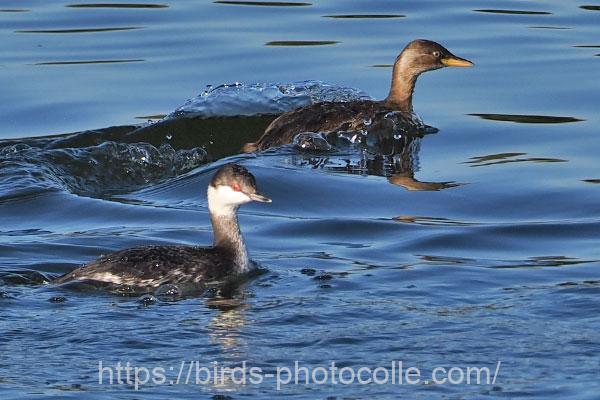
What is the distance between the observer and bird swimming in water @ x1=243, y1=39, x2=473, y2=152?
618 inches

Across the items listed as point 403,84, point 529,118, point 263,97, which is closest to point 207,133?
point 263,97

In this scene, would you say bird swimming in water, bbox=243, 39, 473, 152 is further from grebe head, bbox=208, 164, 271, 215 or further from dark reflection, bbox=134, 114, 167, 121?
grebe head, bbox=208, 164, 271, 215

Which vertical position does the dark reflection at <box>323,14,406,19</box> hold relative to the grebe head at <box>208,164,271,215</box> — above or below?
above

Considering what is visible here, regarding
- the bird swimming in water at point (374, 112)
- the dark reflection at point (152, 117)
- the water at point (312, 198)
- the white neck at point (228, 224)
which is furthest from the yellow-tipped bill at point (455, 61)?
the white neck at point (228, 224)

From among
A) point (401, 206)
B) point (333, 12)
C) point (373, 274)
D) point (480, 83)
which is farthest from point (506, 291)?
point (333, 12)

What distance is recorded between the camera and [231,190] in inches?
458

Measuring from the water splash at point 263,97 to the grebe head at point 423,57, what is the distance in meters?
0.78

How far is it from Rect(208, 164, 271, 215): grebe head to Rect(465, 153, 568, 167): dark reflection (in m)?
3.99

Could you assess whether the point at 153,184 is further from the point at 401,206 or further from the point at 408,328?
the point at 408,328

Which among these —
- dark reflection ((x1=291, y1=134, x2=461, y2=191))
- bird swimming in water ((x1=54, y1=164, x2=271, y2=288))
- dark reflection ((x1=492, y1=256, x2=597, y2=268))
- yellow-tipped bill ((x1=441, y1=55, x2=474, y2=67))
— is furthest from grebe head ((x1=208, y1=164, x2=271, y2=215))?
yellow-tipped bill ((x1=441, y1=55, x2=474, y2=67))

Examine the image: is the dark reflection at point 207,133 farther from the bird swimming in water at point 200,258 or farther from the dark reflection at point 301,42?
the bird swimming in water at point 200,258

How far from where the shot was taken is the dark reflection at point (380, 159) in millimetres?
14547

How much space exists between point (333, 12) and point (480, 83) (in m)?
3.68

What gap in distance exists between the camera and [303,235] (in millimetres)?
12719
